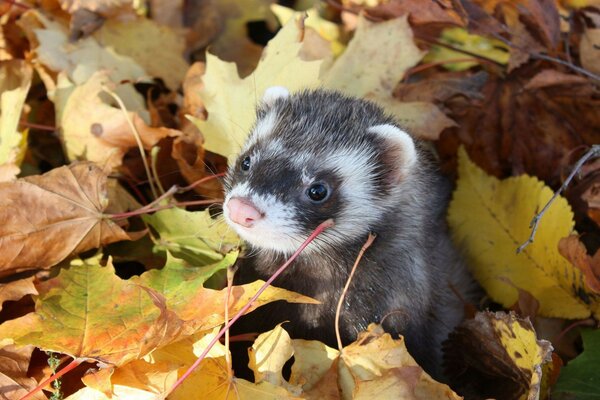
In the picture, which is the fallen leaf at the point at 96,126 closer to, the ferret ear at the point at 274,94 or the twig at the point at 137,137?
the twig at the point at 137,137

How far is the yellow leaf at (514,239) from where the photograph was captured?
7.71ft

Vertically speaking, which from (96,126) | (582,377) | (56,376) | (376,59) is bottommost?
(582,377)

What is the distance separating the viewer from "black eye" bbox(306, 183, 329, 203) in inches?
80.4

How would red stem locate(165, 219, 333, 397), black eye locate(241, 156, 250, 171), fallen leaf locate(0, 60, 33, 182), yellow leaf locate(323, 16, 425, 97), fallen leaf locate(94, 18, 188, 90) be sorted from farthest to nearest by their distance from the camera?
fallen leaf locate(94, 18, 188, 90), yellow leaf locate(323, 16, 425, 97), fallen leaf locate(0, 60, 33, 182), black eye locate(241, 156, 250, 171), red stem locate(165, 219, 333, 397)

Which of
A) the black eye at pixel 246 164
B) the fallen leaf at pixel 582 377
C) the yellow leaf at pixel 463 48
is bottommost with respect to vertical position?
the fallen leaf at pixel 582 377

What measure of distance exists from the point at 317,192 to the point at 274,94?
1.52 feet

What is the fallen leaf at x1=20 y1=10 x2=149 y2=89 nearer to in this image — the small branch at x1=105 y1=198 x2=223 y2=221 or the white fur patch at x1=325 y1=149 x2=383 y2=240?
the small branch at x1=105 y1=198 x2=223 y2=221

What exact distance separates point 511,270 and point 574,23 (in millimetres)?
1041

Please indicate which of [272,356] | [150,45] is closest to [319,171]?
[272,356]

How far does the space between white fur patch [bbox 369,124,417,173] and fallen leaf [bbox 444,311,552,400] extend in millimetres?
493

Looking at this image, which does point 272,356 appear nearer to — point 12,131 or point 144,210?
point 144,210

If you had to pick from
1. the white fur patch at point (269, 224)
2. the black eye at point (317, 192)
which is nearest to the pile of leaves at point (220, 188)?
the white fur patch at point (269, 224)

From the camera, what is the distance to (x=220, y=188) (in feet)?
8.40

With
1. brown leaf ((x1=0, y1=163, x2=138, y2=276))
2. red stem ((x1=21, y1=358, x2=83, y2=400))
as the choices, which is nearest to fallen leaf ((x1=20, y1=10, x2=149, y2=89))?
brown leaf ((x1=0, y1=163, x2=138, y2=276))
